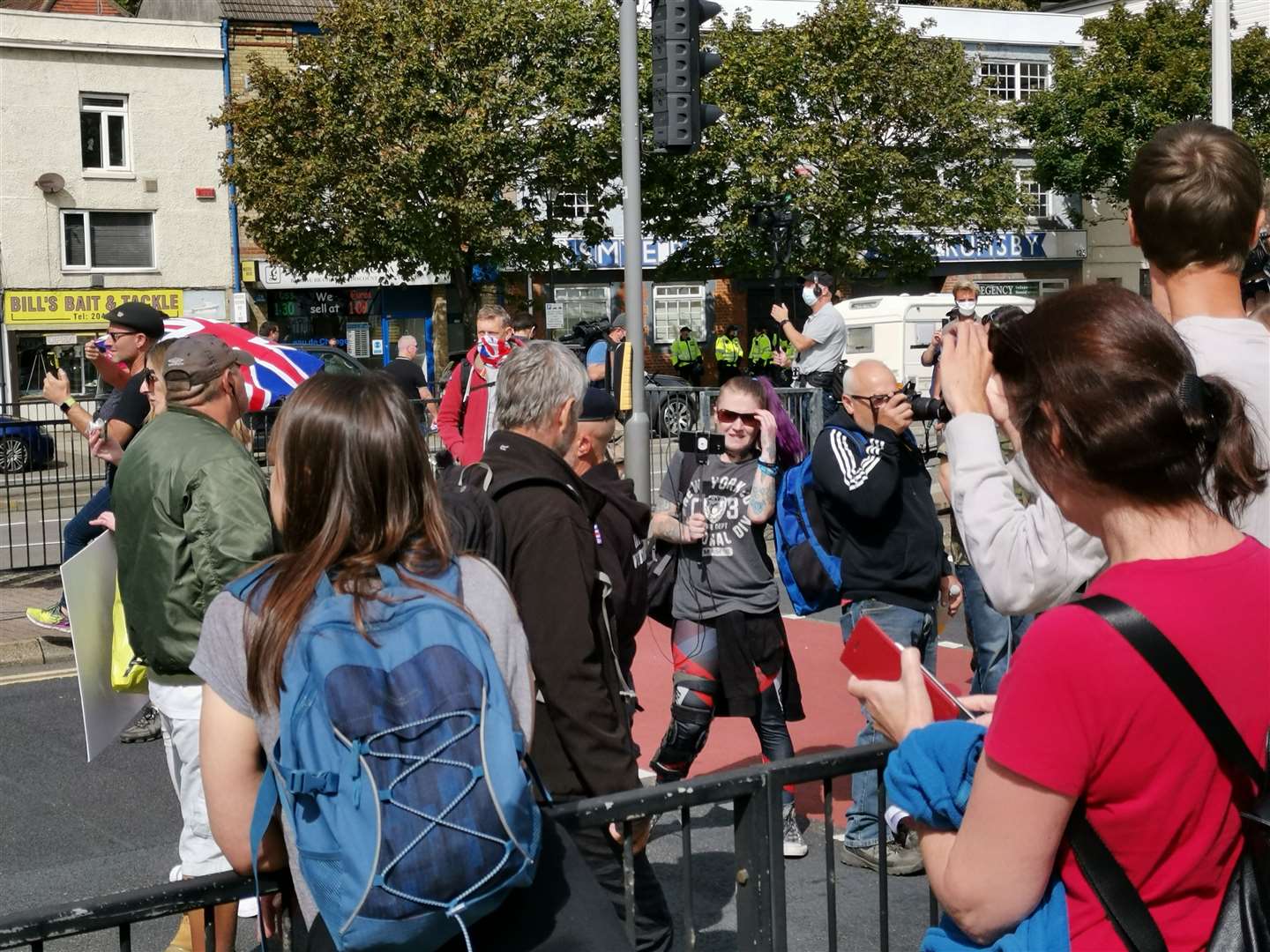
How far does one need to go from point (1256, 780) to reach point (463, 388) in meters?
8.78

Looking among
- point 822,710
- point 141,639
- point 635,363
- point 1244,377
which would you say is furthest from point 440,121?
point 1244,377

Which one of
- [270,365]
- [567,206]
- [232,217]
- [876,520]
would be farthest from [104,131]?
[876,520]

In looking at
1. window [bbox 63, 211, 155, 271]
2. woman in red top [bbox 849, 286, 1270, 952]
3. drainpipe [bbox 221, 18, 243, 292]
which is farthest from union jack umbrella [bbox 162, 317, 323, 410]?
drainpipe [bbox 221, 18, 243, 292]

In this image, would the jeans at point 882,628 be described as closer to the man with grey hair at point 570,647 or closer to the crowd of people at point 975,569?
the crowd of people at point 975,569

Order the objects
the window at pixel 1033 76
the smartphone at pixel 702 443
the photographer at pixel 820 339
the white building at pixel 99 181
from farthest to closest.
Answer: the window at pixel 1033 76 < the white building at pixel 99 181 < the photographer at pixel 820 339 < the smartphone at pixel 702 443

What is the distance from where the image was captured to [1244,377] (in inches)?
105

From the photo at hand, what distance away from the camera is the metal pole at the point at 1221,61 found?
14.3 meters

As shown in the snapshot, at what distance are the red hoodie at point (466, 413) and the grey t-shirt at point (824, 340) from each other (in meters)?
4.86

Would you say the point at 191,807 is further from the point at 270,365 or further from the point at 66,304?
the point at 66,304

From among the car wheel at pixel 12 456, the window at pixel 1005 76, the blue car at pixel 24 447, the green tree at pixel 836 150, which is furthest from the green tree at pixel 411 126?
the car wheel at pixel 12 456

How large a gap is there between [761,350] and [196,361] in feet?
115

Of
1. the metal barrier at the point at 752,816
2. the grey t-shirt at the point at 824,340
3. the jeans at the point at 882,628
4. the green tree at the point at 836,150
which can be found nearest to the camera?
the metal barrier at the point at 752,816

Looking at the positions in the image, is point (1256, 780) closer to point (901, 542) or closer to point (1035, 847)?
point (1035, 847)

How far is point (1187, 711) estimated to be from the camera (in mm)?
1786
